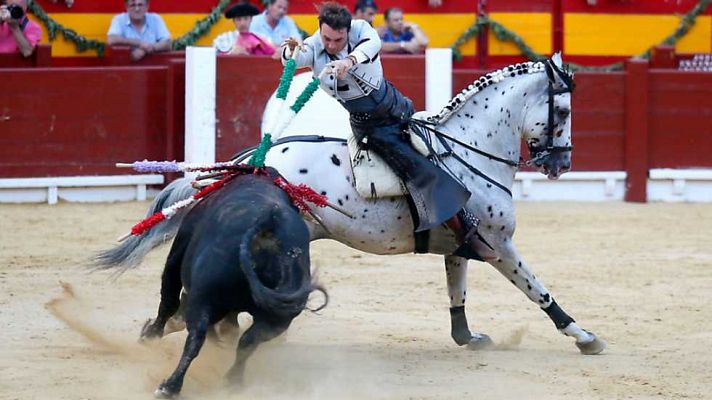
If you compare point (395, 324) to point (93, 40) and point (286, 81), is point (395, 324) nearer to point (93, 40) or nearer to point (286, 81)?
point (286, 81)

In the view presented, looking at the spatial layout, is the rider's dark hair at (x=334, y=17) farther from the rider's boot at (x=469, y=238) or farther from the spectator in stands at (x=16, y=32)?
the spectator in stands at (x=16, y=32)

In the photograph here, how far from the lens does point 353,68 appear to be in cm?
599

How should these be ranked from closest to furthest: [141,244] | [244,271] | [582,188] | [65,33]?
[244,271], [141,244], [582,188], [65,33]

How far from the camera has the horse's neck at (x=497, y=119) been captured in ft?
21.6

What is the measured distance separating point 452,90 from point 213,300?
21.6 ft

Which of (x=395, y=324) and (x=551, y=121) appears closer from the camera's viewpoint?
(x=551, y=121)

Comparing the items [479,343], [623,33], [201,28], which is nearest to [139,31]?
[201,28]

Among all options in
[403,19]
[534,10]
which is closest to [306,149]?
[403,19]

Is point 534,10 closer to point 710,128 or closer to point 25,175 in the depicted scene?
point 710,128

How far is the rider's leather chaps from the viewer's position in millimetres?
6152

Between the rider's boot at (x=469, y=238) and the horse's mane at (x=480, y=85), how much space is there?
52cm

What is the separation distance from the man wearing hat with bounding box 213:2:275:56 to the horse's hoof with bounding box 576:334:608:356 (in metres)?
5.51

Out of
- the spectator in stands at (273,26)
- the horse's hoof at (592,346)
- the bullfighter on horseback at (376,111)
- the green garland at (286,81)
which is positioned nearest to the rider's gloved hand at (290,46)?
the bullfighter on horseback at (376,111)

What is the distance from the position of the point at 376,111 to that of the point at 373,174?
0.90 feet
